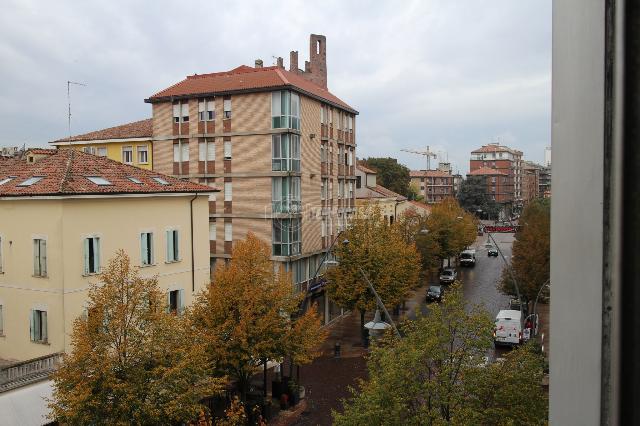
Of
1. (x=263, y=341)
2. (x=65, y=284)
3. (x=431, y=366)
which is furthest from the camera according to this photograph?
(x=263, y=341)

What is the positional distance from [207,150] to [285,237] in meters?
7.91

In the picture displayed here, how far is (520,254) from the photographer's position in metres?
38.4

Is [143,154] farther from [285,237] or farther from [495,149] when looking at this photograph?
[495,149]

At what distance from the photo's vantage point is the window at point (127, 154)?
4259 cm

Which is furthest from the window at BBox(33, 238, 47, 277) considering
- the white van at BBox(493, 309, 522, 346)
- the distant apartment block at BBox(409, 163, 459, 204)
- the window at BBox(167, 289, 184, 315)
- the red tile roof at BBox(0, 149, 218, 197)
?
the distant apartment block at BBox(409, 163, 459, 204)

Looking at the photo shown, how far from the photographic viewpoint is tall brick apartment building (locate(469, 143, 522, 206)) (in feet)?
429

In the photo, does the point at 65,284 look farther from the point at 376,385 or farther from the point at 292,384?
the point at 376,385

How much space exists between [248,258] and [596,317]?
2317 centimetres

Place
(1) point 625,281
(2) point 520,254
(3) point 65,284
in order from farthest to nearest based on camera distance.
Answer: (2) point 520,254
(3) point 65,284
(1) point 625,281

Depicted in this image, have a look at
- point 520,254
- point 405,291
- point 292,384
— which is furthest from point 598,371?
point 520,254

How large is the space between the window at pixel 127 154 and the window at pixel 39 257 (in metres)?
22.3

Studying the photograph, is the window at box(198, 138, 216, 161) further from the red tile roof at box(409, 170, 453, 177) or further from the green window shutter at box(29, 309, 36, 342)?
the red tile roof at box(409, 170, 453, 177)

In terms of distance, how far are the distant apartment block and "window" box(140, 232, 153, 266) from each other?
128 m

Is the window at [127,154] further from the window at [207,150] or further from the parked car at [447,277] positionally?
the parked car at [447,277]
